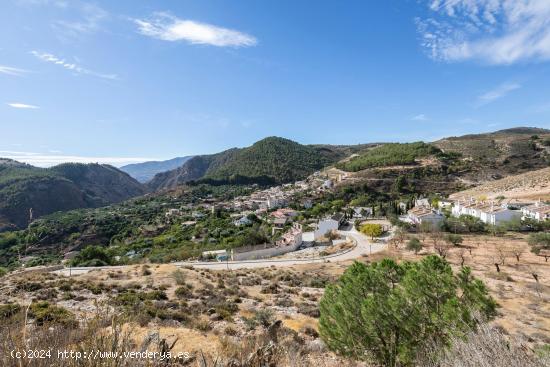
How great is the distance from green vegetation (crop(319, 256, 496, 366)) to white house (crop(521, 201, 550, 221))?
152ft

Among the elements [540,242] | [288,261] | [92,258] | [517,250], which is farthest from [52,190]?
[540,242]


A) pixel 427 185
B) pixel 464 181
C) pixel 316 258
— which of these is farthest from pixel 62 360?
pixel 464 181

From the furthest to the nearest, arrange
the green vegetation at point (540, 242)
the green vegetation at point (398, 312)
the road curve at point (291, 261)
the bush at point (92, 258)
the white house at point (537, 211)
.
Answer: the white house at point (537, 211), the bush at point (92, 258), the green vegetation at point (540, 242), the road curve at point (291, 261), the green vegetation at point (398, 312)

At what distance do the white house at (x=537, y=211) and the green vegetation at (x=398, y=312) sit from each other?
4629cm

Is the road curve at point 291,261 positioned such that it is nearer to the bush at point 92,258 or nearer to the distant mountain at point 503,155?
the bush at point 92,258

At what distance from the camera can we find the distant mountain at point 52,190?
87044mm

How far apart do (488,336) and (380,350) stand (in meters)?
3.77

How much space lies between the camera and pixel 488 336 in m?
4.02

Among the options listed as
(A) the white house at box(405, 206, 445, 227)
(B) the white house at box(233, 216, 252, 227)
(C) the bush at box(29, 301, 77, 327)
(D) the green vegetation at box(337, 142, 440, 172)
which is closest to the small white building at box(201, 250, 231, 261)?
(B) the white house at box(233, 216, 252, 227)

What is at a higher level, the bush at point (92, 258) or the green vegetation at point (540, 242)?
the green vegetation at point (540, 242)

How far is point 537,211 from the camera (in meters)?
43.5

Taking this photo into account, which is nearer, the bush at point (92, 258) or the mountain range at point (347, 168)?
the bush at point (92, 258)

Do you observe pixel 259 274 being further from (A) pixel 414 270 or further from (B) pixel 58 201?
(B) pixel 58 201

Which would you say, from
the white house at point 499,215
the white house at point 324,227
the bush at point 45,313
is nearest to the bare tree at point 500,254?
the white house at point 499,215
